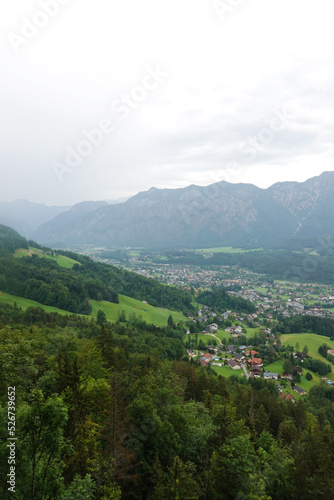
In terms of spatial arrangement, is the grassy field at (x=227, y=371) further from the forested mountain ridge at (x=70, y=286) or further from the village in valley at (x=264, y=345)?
the forested mountain ridge at (x=70, y=286)

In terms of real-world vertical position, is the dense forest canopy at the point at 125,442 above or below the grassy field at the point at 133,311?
above

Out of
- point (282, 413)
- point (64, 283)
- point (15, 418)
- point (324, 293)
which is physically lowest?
point (324, 293)

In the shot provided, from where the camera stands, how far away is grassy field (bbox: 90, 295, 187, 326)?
8252 cm

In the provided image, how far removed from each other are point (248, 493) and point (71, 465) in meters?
10.8

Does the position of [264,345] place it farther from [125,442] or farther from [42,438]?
[42,438]

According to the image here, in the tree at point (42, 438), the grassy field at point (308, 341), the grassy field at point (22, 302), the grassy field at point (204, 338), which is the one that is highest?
the tree at point (42, 438)

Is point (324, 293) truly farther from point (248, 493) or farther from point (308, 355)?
point (248, 493)

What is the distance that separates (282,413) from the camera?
1315 inches

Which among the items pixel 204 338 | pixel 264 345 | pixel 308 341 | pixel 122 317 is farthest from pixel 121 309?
pixel 308 341

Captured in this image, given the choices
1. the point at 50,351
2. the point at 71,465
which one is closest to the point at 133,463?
the point at 71,465

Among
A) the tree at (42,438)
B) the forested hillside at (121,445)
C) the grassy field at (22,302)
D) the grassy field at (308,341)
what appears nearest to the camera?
the tree at (42,438)

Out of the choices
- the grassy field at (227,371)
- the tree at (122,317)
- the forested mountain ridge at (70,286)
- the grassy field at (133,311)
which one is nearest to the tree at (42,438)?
the grassy field at (227,371)

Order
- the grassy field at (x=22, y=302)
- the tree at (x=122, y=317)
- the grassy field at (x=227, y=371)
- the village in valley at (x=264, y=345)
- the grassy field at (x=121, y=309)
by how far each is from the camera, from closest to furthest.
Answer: the grassy field at (x=227, y=371), the village in valley at (x=264, y=345), the grassy field at (x=22, y=302), the grassy field at (x=121, y=309), the tree at (x=122, y=317)

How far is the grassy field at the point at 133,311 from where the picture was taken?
82519 mm
